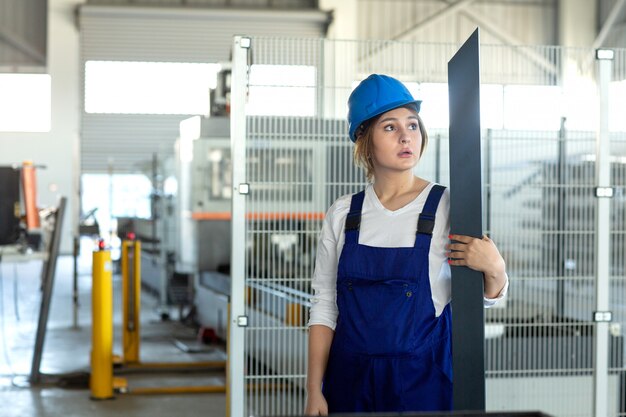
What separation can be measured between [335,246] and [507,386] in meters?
2.59

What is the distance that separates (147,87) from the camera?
16578 millimetres

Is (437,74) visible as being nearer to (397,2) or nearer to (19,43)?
(397,2)

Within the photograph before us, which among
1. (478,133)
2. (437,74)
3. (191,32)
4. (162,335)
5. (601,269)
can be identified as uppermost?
(191,32)

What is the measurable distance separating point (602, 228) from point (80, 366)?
4651 mm

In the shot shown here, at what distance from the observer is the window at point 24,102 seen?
19.7 meters

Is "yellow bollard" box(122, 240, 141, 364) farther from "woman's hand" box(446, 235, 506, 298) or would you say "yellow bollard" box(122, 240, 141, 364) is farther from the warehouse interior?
"woman's hand" box(446, 235, 506, 298)

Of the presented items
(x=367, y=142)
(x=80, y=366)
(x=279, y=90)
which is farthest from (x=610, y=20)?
(x=367, y=142)

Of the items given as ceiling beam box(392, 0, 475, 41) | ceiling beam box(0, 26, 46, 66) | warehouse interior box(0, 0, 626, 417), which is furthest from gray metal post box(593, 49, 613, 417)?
ceiling beam box(0, 26, 46, 66)

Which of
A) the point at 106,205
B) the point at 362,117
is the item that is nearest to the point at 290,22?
the point at 106,205

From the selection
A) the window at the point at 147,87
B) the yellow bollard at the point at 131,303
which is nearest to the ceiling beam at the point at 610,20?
the window at the point at 147,87

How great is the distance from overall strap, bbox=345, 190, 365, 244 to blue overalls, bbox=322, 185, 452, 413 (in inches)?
1.4

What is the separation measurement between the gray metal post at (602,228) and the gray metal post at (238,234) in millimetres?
1738

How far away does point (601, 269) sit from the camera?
4.23m

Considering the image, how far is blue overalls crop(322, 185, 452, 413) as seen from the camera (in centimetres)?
208
